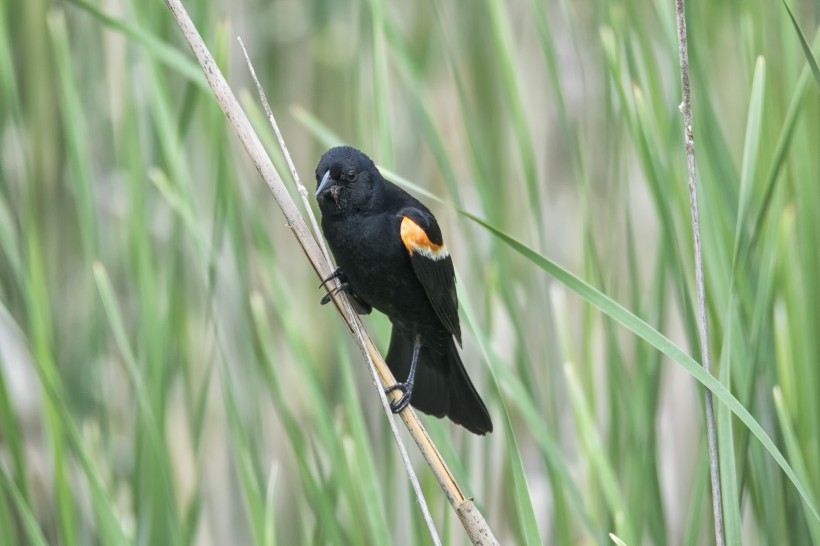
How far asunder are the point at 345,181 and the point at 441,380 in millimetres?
479

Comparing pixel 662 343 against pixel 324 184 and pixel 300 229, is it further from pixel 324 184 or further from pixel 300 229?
pixel 324 184

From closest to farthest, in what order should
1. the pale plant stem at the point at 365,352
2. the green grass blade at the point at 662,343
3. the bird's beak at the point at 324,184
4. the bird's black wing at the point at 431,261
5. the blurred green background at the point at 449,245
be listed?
the green grass blade at the point at 662,343, the pale plant stem at the point at 365,352, the blurred green background at the point at 449,245, the bird's beak at the point at 324,184, the bird's black wing at the point at 431,261

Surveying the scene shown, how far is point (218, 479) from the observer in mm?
2451

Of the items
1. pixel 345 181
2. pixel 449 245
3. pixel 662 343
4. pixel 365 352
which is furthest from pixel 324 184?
pixel 449 245

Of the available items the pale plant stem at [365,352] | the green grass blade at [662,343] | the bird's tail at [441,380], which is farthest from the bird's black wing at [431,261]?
the green grass blade at [662,343]

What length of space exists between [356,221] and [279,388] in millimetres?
362

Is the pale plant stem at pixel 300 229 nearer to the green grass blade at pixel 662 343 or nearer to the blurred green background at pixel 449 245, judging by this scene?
the blurred green background at pixel 449 245

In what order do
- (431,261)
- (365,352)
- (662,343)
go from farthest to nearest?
1. (431,261)
2. (365,352)
3. (662,343)

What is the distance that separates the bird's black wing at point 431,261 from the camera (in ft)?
5.85

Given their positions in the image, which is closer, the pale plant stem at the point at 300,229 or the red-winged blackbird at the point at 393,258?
the pale plant stem at the point at 300,229

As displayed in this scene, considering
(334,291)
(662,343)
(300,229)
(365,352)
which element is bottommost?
(662,343)

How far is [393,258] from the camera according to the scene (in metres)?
1.79

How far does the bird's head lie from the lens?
5.64 ft

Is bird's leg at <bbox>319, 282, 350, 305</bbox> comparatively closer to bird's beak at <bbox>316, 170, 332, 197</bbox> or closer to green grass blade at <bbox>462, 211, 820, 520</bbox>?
bird's beak at <bbox>316, 170, 332, 197</bbox>
